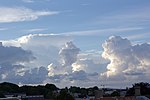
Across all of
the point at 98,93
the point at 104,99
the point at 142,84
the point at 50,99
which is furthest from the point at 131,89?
the point at 104,99

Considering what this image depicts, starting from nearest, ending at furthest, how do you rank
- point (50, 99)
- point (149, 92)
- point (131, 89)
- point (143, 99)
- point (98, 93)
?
point (143, 99) → point (98, 93) → point (149, 92) → point (131, 89) → point (50, 99)

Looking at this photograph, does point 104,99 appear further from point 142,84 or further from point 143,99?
point 142,84

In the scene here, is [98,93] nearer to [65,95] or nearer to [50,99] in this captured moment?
[65,95]

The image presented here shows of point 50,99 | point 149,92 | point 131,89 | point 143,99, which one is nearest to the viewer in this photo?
point 143,99

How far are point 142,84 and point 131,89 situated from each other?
9356 millimetres

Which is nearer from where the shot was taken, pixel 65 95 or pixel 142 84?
pixel 65 95

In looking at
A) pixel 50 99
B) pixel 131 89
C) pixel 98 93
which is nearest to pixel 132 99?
pixel 98 93

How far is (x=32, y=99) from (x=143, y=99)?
73.6 m

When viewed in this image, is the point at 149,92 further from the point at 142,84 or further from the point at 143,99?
the point at 143,99

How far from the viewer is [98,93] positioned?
453ft

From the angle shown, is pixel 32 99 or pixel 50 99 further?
pixel 50 99

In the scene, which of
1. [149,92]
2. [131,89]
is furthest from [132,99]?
[131,89]

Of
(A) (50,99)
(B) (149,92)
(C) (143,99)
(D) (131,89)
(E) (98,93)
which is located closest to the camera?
(C) (143,99)

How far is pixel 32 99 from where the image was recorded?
183000 mm
